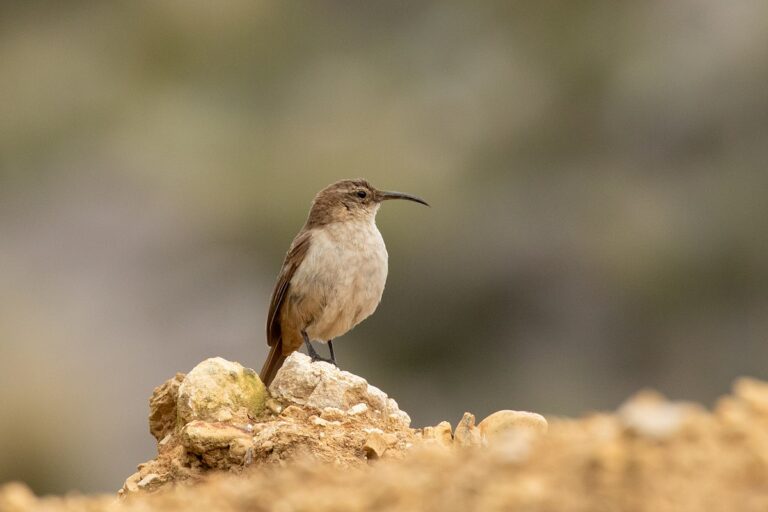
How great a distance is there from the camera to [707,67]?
91.8 ft

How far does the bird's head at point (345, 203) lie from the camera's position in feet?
32.1

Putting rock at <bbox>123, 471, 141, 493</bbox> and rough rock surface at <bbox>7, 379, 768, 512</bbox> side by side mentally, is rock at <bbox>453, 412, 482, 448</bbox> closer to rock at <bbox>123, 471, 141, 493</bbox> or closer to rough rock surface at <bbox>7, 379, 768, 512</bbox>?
rock at <bbox>123, 471, 141, 493</bbox>

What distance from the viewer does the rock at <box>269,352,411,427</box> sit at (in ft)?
23.0

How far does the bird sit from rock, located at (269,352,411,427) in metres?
2.24

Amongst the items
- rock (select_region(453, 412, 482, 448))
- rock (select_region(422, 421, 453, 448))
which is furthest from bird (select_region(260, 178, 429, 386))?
rock (select_region(453, 412, 482, 448))

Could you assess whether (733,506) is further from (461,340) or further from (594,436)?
(461,340)

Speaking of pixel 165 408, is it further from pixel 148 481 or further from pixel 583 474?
pixel 583 474

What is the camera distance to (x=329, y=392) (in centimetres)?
702

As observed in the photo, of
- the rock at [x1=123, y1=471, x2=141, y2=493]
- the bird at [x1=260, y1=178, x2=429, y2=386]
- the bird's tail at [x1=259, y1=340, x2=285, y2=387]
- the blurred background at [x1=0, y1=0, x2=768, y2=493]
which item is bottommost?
the rock at [x1=123, y1=471, x2=141, y2=493]

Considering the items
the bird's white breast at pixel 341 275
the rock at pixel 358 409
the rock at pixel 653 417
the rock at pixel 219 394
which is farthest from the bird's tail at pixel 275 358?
the rock at pixel 653 417

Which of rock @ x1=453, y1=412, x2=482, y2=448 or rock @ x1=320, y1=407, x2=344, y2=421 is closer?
rock @ x1=453, y1=412, x2=482, y2=448

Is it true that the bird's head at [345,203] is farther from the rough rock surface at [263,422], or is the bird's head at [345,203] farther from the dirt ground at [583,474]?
the dirt ground at [583,474]

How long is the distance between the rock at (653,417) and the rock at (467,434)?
75.3 inches

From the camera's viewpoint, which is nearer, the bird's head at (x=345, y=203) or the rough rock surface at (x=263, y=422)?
the rough rock surface at (x=263, y=422)
